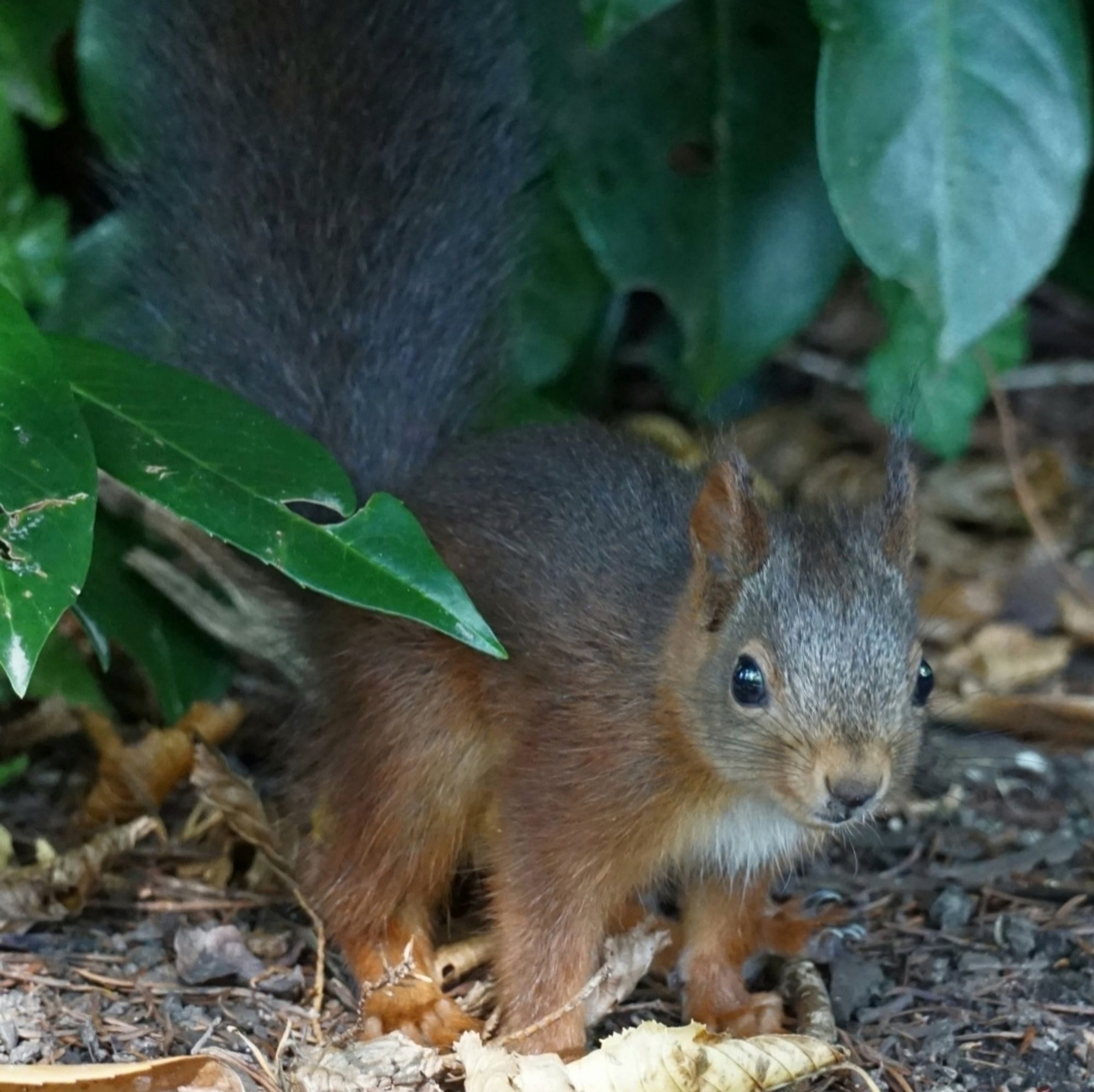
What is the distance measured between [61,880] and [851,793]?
4.11 ft

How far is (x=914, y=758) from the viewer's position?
213 centimetres

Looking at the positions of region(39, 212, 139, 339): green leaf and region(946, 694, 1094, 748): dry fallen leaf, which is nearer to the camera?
region(39, 212, 139, 339): green leaf

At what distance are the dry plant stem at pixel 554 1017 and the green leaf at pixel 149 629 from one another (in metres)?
0.91

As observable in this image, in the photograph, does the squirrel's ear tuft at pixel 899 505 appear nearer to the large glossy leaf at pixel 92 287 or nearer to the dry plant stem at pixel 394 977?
the dry plant stem at pixel 394 977

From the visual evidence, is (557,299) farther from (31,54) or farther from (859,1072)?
(859,1072)

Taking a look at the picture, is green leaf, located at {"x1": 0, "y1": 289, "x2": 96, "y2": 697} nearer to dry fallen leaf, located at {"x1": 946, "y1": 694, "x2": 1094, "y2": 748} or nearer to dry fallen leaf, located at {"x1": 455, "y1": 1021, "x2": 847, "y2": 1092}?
dry fallen leaf, located at {"x1": 455, "y1": 1021, "x2": 847, "y2": 1092}

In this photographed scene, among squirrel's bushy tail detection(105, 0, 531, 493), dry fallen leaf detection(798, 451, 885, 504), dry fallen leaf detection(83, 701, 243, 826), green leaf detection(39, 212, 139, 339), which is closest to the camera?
squirrel's bushy tail detection(105, 0, 531, 493)

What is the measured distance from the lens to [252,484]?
7.02 feet

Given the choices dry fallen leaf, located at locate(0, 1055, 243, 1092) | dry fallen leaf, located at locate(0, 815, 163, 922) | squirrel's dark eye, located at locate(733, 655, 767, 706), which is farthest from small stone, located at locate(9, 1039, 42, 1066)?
squirrel's dark eye, located at locate(733, 655, 767, 706)

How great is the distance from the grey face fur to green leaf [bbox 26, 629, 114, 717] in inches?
45.3

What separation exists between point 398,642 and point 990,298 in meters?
0.98

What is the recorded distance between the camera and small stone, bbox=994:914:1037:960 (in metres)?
2.44

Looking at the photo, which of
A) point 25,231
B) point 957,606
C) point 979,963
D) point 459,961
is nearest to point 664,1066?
point 459,961

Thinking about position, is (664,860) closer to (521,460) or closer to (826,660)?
(826,660)
